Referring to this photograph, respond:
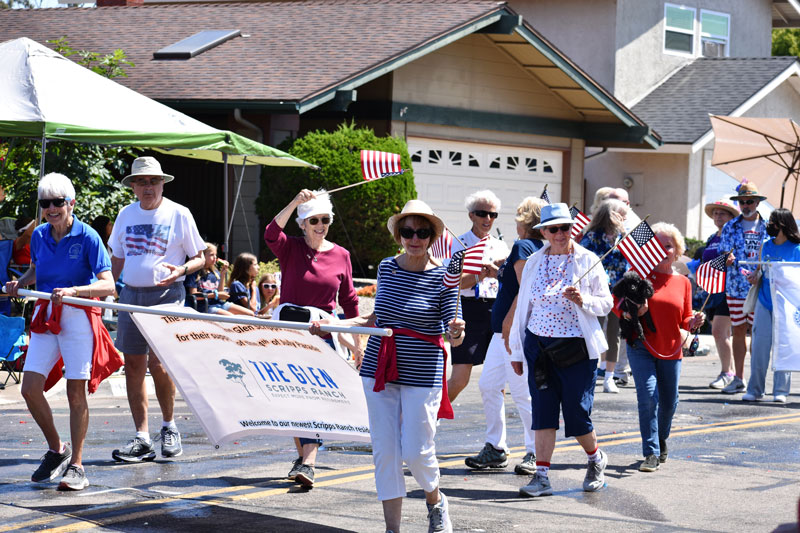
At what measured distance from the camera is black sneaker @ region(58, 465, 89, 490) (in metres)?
7.75

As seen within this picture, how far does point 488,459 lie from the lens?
354 inches

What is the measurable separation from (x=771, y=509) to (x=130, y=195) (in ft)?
41.3

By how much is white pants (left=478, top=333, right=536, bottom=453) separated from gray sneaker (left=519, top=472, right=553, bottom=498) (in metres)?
0.85

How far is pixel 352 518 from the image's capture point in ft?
23.7

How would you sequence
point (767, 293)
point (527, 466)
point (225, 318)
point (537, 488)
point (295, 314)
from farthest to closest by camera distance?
point (767, 293) < point (527, 466) < point (295, 314) < point (537, 488) < point (225, 318)

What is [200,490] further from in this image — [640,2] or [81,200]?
[640,2]

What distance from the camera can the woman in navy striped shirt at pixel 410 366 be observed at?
6.67m

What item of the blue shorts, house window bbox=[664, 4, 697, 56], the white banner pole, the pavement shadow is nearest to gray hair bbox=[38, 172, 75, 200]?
the white banner pole

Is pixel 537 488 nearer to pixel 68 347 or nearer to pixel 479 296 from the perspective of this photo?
pixel 479 296

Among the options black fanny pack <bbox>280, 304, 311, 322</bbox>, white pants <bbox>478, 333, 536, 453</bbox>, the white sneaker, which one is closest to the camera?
black fanny pack <bbox>280, 304, 311, 322</bbox>

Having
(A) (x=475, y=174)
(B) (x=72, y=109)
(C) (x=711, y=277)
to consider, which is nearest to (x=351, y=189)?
(A) (x=475, y=174)

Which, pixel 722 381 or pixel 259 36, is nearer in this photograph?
pixel 722 381

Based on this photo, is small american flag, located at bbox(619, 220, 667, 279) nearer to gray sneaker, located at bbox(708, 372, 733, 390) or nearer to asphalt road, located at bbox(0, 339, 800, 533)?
asphalt road, located at bbox(0, 339, 800, 533)

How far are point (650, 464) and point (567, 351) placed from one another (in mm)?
1578
